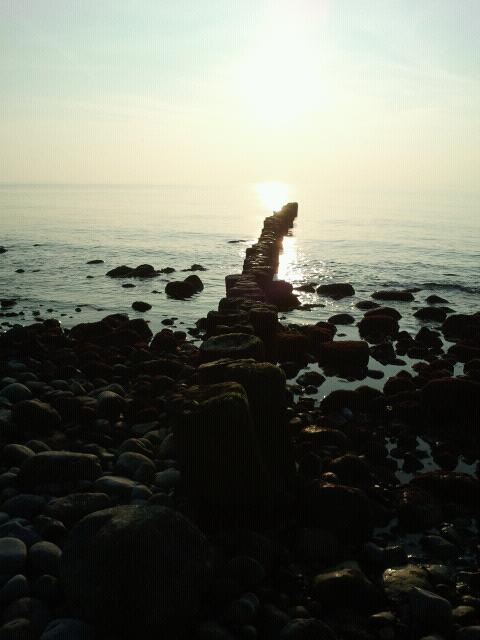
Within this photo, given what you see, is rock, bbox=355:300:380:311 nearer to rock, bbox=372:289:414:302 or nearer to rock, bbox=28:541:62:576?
rock, bbox=372:289:414:302

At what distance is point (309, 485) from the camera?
5.27 meters

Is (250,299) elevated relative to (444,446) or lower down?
elevated

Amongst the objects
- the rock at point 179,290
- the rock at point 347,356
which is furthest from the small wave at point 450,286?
the rock at point 347,356

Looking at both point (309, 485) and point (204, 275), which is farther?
point (204, 275)

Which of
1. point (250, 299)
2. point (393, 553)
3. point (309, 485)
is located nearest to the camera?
point (393, 553)

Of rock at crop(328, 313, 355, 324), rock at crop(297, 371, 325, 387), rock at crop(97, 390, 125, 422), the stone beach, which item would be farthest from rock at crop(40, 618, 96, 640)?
rock at crop(328, 313, 355, 324)

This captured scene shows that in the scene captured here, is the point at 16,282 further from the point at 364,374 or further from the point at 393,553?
the point at 393,553

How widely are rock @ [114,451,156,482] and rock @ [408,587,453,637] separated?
253cm

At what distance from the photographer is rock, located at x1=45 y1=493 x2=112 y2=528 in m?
4.66

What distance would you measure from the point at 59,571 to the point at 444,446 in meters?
4.53

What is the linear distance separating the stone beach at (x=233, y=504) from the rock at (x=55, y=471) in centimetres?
1

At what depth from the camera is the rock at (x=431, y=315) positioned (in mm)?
14102

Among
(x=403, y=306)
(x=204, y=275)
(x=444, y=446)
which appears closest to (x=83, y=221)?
(x=204, y=275)

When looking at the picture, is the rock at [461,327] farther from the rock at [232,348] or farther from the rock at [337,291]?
the rock at [232,348]
